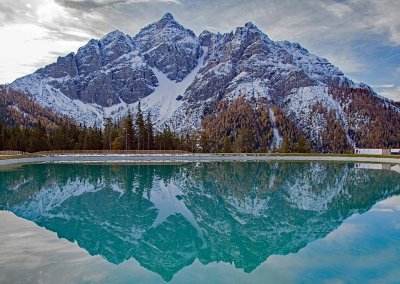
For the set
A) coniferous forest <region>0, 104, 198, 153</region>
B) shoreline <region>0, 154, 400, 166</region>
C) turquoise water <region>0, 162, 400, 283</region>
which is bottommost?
turquoise water <region>0, 162, 400, 283</region>

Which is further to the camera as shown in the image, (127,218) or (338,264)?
(127,218)

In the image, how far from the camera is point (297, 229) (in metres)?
17.6

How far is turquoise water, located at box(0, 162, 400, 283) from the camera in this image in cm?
1150

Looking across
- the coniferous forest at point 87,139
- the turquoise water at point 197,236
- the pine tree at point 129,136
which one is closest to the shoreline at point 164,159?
the pine tree at point 129,136

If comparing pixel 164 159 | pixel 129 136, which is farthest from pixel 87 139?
pixel 164 159

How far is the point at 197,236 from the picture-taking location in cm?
1633

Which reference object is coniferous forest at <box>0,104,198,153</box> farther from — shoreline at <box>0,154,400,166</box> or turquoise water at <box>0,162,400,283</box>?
turquoise water at <box>0,162,400,283</box>

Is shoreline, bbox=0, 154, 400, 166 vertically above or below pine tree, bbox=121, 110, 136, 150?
below

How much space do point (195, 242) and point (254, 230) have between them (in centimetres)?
330

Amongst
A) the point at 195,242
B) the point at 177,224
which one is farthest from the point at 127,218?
the point at 195,242

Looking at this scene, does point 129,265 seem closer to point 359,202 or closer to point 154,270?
point 154,270

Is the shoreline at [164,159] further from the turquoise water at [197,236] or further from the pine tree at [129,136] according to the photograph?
the turquoise water at [197,236]

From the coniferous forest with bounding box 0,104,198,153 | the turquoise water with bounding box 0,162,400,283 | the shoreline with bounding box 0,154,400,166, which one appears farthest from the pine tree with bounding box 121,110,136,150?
the turquoise water with bounding box 0,162,400,283

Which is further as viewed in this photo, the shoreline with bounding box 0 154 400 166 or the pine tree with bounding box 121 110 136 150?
the pine tree with bounding box 121 110 136 150
